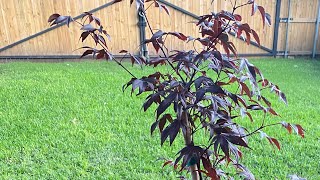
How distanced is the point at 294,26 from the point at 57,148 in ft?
18.0

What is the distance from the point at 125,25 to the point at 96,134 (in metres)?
3.60

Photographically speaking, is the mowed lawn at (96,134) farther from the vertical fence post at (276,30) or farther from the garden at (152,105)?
the vertical fence post at (276,30)

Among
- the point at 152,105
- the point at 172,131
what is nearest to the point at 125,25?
the point at 152,105

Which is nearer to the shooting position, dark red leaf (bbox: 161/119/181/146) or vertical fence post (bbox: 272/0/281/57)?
dark red leaf (bbox: 161/119/181/146)

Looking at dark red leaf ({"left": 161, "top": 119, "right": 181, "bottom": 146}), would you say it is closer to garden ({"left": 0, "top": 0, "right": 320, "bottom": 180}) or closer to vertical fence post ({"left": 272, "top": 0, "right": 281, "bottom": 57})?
garden ({"left": 0, "top": 0, "right": 320, "bottom": 180})

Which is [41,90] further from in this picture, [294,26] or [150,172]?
[294,26]

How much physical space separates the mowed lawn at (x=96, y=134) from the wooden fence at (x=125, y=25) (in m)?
1.57

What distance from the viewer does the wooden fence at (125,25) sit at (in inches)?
225

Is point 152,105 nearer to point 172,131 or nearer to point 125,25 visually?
point 172,131

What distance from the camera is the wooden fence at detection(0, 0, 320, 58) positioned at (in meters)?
5.71

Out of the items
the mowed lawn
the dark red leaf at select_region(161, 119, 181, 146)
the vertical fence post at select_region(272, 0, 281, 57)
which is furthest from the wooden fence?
the dark red leaf at select_region(161, 119, 181, 146)

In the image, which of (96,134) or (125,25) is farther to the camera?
(125,25)

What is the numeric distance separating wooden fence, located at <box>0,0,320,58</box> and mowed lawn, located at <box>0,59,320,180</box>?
157 centimetres

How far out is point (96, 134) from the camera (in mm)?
2703
